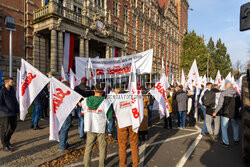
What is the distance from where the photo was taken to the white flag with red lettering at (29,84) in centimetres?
464

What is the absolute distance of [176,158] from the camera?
418cm

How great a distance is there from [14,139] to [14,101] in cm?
155

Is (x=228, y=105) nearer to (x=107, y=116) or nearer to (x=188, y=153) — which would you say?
(x=188, y=153)

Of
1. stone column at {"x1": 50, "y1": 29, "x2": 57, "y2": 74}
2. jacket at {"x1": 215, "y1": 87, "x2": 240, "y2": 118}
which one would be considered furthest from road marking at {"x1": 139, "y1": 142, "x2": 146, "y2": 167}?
stone column at {"x1": 50, "y1": 29, "x2": 57, "y2": 74}

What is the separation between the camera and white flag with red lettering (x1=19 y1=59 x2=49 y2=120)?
4.64 m

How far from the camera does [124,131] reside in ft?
11.4

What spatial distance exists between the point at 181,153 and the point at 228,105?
2.14 m

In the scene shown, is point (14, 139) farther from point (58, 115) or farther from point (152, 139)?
point (152, 139)

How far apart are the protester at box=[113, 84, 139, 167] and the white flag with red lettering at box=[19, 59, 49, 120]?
2336 mm

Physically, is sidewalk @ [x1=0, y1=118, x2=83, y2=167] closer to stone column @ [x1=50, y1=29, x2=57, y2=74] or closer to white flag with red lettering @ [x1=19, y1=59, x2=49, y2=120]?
white flag with red lettering @ [x1=19, y1=59, x2=49, y2=120]

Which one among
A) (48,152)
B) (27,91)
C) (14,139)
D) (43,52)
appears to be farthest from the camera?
(43,52)

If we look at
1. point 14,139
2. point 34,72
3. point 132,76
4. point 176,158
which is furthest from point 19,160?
point 176,158

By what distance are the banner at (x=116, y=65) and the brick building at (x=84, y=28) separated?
271 inches

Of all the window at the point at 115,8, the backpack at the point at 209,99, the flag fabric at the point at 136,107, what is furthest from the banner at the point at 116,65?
the window at the point at 115,8
